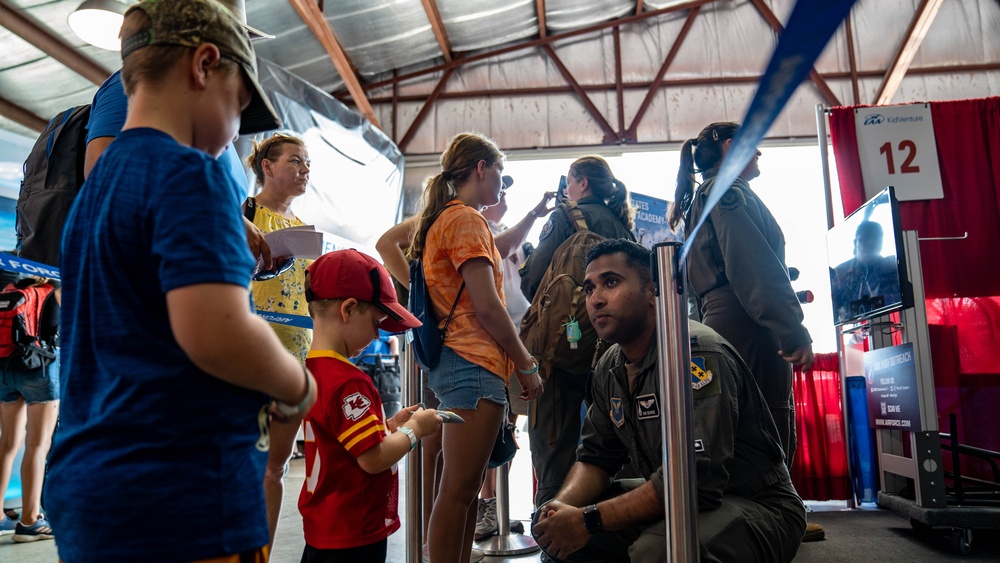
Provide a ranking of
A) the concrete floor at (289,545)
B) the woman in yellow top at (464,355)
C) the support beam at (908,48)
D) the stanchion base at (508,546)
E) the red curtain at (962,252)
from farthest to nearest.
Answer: the support beam at (908,48)
the red curtain at (962,252)
the stanchion base at (508,546)
the concrete floor at (289,545)
the woman in yellow top at (464,355)

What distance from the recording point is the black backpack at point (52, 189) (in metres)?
1.46

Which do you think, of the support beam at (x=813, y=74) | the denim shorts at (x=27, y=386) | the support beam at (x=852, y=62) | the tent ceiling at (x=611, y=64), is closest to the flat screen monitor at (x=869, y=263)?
the tent ceiling at (x=611, y=64)

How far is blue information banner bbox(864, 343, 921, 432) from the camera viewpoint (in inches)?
128

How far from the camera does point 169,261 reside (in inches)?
26.5

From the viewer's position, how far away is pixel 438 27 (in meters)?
7.59

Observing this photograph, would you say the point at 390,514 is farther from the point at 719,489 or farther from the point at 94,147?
the point at 94,147

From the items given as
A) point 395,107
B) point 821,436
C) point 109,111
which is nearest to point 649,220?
point 821,436

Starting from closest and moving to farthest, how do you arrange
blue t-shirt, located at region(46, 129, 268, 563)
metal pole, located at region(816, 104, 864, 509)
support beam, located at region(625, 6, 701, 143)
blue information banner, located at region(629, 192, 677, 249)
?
blue t-shirt, located at region(46, 129, 268, 563) < metal pole, located at region(816, 104, 864, 509) < blue information banner, located at region(629, 192, 677, 249) < support beam, located at region(625, 6, 701, 143)

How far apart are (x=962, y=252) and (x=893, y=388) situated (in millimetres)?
2099

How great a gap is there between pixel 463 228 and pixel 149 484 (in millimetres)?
1204

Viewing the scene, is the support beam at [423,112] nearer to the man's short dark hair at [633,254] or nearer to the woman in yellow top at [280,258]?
the woman in yellow top at [280,258]

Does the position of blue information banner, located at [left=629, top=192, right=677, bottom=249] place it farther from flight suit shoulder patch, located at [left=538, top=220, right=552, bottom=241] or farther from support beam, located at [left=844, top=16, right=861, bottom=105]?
support beam, located at [left=844, top=16, right=861, bottom=105]

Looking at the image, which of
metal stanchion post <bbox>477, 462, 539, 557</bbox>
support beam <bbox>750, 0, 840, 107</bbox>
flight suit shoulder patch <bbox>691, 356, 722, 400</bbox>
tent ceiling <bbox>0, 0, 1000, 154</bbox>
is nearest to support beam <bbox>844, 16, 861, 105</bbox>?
tent ceiling <bbox>0, 0, 1000, 154</bbox>

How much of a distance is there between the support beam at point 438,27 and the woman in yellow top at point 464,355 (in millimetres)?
5798
